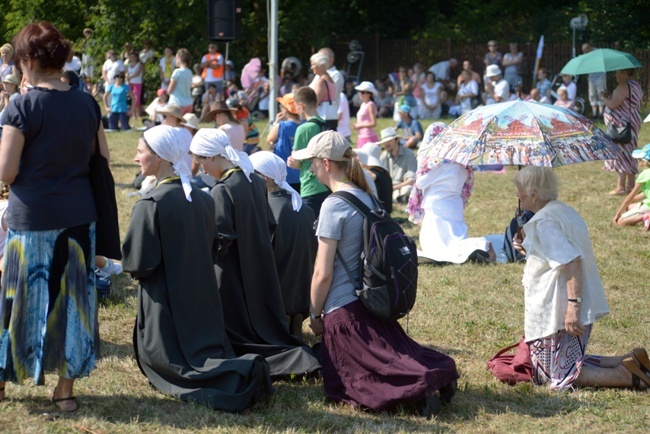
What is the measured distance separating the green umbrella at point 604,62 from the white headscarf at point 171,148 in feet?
27.9

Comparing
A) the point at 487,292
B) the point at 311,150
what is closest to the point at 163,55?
the point at 487,292

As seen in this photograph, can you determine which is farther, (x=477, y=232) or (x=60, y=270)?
(x=477, y=232)

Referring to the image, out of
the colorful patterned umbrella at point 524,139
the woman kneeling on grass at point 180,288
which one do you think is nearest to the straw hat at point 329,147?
the woman kneeling on grass at point 180,288

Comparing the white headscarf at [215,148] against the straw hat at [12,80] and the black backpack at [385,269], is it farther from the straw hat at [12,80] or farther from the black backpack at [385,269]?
the straw hat at [12,80]

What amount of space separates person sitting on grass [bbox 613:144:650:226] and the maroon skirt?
6307 millimetres

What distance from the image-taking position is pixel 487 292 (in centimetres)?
816

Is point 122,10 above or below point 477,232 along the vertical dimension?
above

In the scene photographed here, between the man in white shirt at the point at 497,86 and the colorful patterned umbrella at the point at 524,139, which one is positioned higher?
the man in white shirt at the point at 497,86

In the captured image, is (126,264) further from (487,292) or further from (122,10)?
(122,10)

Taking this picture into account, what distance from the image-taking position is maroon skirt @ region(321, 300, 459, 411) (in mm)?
5000

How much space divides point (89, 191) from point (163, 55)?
2545 cm

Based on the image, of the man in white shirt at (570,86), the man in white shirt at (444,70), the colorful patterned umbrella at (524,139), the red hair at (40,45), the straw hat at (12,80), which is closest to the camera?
the red hair at (40,45)

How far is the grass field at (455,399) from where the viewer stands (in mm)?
4911

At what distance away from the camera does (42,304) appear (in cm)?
473
